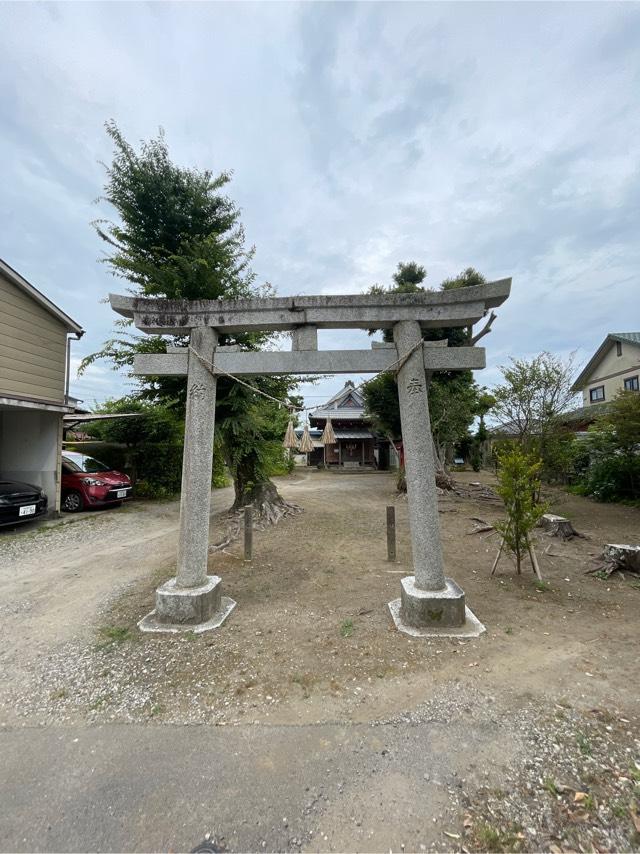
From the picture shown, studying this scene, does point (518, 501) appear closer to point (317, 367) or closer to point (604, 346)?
point (317, 367)

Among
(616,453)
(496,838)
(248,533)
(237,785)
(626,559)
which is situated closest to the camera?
(496,838)

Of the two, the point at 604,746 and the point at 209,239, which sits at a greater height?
the point at 209,239

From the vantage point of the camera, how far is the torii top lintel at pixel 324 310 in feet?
13.2

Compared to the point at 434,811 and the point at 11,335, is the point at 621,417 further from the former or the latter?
the point at 11,335

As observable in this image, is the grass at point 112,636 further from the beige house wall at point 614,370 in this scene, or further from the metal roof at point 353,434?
the beige house wall at point 614,370

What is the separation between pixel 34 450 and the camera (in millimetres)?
9641

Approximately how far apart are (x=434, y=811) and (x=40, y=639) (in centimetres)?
422

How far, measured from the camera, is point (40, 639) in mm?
3869

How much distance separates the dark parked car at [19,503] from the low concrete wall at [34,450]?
31.5 inches

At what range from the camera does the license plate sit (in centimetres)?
807

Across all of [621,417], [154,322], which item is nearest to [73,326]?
[154,322]

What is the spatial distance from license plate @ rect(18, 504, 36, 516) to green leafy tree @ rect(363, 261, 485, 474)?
460 inches

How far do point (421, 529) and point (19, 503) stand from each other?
910cm

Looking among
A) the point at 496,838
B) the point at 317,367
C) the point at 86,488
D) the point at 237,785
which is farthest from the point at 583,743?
the point at 86,488
